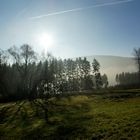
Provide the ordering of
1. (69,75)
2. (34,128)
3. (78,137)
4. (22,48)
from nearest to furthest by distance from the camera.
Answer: (78,137), (34,128), (22,48), (69,75)

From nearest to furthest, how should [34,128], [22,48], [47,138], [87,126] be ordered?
[47,138]
[87,126]
[34,128]
[22,48]

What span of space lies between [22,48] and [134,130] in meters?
75.4

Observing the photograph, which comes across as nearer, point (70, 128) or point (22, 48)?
point (70, 128)

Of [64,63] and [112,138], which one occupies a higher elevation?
[64,63]

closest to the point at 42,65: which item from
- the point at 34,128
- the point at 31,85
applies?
the point at 31,85

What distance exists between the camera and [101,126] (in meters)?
23.6

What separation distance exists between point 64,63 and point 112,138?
140m

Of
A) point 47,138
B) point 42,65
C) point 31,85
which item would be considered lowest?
point 47,138

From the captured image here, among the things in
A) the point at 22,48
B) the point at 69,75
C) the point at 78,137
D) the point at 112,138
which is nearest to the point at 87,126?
the point at 78,137

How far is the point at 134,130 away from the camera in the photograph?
2009 centimetres

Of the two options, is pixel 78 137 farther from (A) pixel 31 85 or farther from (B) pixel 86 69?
(B) pixel 86 69

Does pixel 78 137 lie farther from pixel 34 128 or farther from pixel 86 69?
pixel 86 69

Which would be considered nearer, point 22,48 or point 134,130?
point 134,130

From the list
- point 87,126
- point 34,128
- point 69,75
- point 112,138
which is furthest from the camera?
point 69,75
